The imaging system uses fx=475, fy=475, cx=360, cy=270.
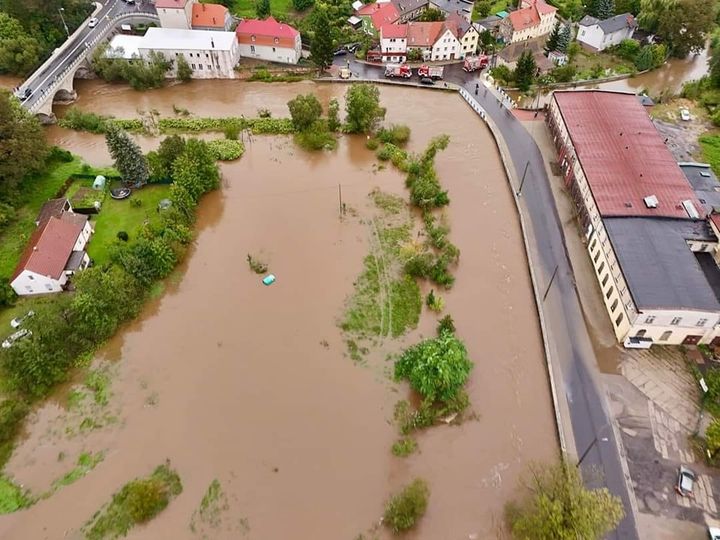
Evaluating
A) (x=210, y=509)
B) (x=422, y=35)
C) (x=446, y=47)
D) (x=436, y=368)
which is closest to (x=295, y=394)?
(x=210, y=509)

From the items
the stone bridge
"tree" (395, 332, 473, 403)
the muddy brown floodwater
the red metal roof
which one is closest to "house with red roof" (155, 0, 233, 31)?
the stone bridge

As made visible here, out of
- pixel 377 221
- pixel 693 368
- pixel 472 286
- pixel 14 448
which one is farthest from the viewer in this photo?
pixel 377 221

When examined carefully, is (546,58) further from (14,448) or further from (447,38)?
(14,448)

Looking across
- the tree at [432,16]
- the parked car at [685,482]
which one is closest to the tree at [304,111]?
the tree at [432,16]

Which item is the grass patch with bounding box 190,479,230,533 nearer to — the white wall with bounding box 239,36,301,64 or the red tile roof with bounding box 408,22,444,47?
the white wall with bounding box 239,36,301,64

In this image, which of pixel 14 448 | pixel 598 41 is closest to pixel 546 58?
pixel 598 41

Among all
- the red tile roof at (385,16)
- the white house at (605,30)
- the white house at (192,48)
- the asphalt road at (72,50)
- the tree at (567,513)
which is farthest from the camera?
the red tile roof at (385,16)

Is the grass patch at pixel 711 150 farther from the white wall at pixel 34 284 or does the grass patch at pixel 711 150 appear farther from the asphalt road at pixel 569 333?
the white wall at pixel 34 284
